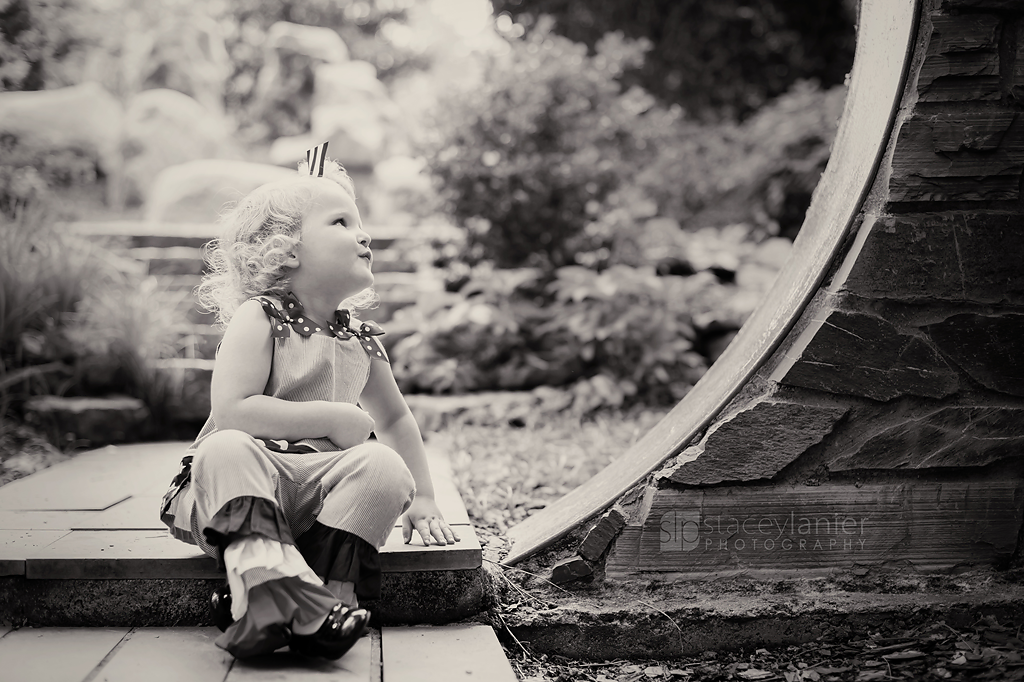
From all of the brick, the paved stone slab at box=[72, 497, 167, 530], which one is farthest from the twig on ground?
the paved stone slab at box=[72, 497, 167, 530]

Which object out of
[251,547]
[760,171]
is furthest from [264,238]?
[760,171]

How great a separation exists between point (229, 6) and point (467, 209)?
18503 mm

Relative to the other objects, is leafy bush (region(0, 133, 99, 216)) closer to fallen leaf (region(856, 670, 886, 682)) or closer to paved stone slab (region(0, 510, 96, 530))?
paved stone slab (region(0, 510, 96, 530))

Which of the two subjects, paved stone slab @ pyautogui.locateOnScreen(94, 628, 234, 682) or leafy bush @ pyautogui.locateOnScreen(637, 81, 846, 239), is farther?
leafy bush @ pyautogui.locateOnScreen(637, 81, 846, 239)

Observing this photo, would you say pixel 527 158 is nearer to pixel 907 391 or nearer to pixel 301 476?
pixel 907 391

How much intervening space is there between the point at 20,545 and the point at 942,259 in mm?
2268

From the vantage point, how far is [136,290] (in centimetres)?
447

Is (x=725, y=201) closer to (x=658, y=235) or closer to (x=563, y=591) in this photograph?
(x=658, y=235)

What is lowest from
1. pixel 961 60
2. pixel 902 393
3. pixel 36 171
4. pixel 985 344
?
pixel 902 393

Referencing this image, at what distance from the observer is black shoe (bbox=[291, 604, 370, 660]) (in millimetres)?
1522

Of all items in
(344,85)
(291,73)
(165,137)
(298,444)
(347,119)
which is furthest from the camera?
(291,73)

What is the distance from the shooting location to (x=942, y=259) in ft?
6.20

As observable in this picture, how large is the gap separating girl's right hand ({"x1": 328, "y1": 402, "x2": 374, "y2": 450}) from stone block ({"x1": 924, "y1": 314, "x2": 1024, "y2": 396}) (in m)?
1.34

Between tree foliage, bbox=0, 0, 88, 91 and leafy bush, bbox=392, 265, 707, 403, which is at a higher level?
tree foliage, bbox=0, 0, 88, 91
